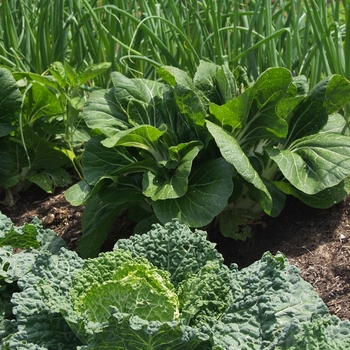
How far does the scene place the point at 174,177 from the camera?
259 cm

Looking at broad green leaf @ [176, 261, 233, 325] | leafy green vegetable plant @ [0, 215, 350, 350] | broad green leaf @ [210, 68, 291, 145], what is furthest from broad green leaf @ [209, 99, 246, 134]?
broad green leaf @ [176, 261, 233, 325]

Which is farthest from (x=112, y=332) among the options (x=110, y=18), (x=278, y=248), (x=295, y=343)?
(x=110, y=18)

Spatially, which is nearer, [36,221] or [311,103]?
[36,221]

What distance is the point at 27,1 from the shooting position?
3732 millimetres

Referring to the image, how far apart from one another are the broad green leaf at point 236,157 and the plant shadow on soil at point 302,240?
10.5 inches

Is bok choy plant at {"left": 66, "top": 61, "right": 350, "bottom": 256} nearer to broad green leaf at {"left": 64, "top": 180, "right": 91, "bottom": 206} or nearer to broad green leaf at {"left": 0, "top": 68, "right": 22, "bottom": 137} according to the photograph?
broad green leaf at {"left": 64, "top": 180, "right": 91, "bottom": 206}

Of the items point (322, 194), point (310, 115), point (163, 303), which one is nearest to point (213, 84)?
point (310, 115)

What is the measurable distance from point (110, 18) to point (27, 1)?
2.61 ft

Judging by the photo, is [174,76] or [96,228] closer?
[174,76]

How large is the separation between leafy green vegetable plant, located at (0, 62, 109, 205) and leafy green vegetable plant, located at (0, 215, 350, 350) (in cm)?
124

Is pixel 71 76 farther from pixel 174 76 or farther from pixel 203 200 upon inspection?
pixel 203 200

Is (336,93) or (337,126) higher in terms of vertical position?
(336,93)

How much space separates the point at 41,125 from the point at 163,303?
1.92 metres

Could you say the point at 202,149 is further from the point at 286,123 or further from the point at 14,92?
the point at 14,92
